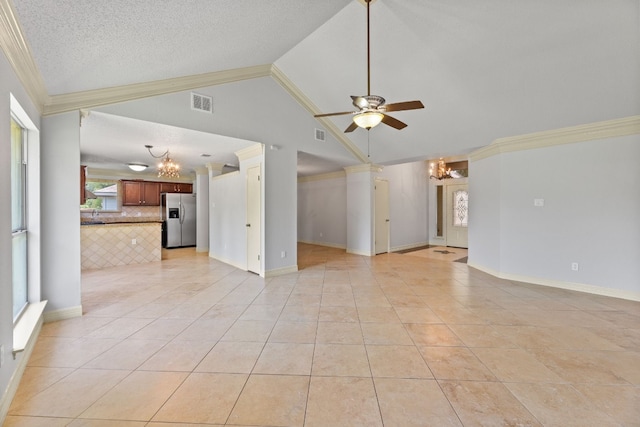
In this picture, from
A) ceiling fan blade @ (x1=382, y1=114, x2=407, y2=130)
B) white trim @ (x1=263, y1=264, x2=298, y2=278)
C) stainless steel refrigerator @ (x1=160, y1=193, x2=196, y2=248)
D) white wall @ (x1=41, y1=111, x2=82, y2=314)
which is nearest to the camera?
white wall @ (x1=41, y1=111, x2=82, y2=314)

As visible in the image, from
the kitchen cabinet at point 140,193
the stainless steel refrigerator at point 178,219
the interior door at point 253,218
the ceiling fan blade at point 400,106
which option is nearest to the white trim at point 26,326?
the interior door at point 253,218

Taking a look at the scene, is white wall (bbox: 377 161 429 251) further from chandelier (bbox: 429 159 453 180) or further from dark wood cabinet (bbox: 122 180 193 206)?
dark wood cabinet (bbox: 122 180 193 206)

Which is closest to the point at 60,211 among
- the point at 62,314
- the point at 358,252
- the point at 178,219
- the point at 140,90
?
the point at 62,314

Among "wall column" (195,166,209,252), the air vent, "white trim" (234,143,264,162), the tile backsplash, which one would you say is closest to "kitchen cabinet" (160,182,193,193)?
the tile backsplash

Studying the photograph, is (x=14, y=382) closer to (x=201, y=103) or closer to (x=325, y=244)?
(x=201, y=103)

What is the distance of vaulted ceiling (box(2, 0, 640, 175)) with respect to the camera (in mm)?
2484

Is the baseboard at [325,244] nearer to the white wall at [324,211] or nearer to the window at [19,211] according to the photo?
the white wall at [324,211]

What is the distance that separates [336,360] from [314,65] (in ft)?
14.4

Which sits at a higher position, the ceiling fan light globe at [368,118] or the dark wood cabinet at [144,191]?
the ceiling fan light globe at [368,118]

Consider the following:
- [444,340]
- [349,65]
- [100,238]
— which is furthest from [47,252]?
[349,65]

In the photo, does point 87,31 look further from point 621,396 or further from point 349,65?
point 621,396

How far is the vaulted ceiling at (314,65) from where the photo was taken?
2484 millimetres

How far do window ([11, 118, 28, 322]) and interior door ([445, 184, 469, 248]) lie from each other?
949cm

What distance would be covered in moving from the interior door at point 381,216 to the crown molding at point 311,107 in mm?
1114
